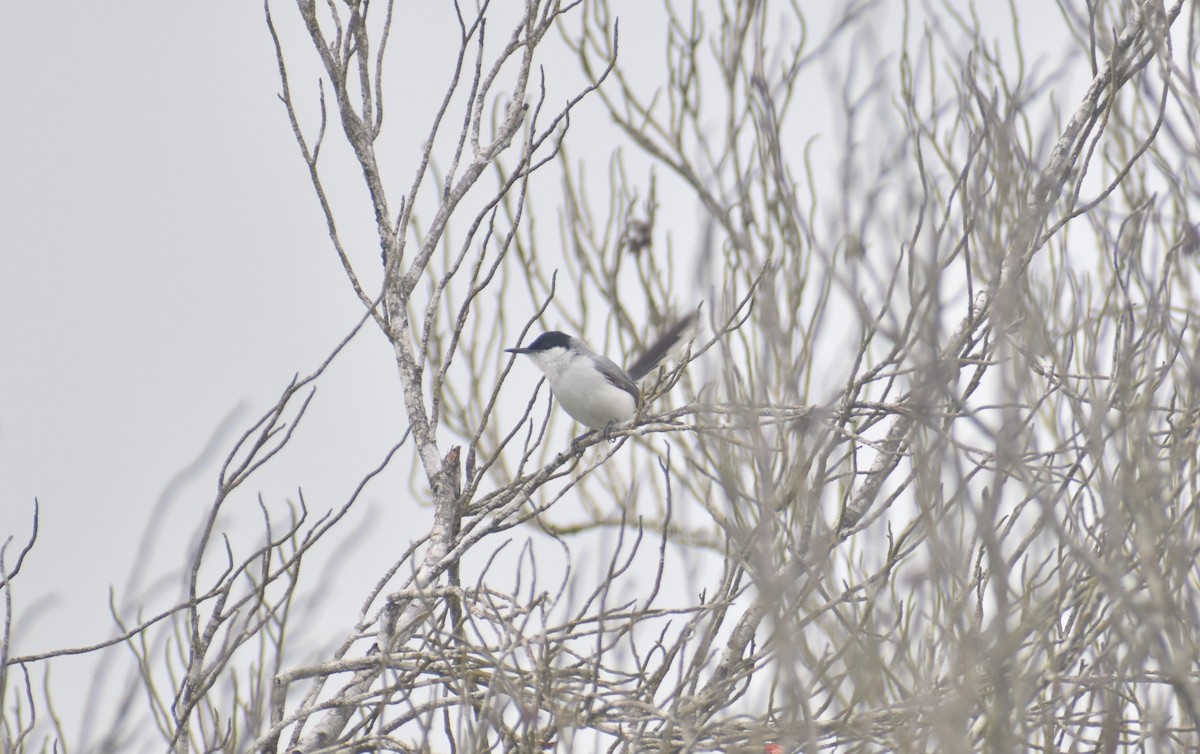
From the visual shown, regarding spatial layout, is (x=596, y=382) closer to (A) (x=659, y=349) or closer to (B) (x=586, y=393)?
(B) (x=586, y=393)

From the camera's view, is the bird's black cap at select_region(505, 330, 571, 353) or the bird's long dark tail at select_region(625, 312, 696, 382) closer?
the bird's long dark tail at select_region(625, 312, 696, 382)

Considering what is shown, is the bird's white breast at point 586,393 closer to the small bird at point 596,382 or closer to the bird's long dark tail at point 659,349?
the small bird at point 596,382

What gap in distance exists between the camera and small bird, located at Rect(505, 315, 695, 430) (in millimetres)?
5902

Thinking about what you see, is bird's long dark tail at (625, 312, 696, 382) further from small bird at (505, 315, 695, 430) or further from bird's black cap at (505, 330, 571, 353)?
bird's black cap at (505, 330, 571, 353)

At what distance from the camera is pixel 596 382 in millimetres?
5926

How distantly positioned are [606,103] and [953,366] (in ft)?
11.9

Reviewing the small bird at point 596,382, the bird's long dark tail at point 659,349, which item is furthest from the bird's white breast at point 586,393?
the bird's long dark tail at point 659,349

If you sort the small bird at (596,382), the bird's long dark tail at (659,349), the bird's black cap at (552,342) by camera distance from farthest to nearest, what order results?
the bird's black cap at (552,342) < the small bird at (596,382) < the bird's long dark tail at (659,349)

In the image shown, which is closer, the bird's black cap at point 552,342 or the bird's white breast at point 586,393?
the bird's white breast at point 586,393

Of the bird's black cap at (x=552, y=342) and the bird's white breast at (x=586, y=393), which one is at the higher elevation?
the bird's black cap at (x=552, y=342)

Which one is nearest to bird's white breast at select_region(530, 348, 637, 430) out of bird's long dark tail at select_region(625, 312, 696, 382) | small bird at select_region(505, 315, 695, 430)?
small bird at select_region(505, 315, 695, 430)

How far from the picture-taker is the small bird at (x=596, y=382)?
5902 millimetres

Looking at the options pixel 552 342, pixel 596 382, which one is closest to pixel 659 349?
pixel 596 382

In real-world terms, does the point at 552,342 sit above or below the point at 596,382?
above
